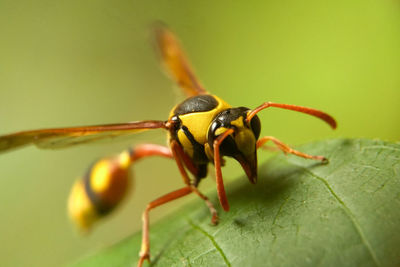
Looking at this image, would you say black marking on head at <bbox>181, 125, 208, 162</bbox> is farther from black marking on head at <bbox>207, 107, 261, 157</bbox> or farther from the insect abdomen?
the insect abdomen

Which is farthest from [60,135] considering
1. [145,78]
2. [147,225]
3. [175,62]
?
[145,78]

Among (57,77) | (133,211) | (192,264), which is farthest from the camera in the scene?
(57,77)

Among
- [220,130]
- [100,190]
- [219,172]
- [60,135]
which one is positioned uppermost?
[60,135]

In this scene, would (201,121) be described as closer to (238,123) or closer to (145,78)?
(238,123)

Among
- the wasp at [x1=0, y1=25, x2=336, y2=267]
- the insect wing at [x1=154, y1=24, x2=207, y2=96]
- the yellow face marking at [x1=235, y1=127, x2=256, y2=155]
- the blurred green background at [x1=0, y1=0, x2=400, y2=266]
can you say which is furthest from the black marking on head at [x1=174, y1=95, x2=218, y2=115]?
the insect wing at [x1=154, y1=24, x2=207, y2=96]

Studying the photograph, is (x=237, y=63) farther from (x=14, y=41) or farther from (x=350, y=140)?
(x=14, y=41)

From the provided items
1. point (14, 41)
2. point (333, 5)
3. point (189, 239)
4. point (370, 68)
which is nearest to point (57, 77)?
point (14, 41)
